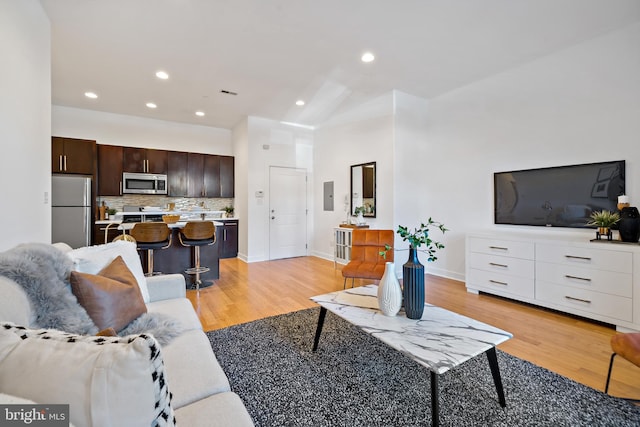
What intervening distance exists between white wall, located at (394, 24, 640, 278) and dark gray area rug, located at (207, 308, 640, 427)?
7.03ft

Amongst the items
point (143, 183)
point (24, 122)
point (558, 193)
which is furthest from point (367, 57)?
point (143, 183)

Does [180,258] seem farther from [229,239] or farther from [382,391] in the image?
[382,391]

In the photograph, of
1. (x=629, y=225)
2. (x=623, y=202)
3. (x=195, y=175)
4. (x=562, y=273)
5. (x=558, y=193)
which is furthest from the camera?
(x=195, y=175)

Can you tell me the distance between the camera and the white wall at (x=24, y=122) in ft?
5.95

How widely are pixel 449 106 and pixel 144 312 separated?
4642 mm

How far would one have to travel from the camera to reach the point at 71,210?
4.50 metres

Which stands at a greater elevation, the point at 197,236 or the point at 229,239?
the point at 197,236

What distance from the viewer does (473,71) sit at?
368cm

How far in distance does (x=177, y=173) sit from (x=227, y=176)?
1.01m

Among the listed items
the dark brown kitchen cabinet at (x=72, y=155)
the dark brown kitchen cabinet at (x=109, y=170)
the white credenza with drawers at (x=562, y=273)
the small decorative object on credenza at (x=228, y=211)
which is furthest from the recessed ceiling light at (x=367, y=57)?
the dark brown kitchen cabinet at (x=72, y=155)

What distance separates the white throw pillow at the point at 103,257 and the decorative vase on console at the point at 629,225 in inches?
158

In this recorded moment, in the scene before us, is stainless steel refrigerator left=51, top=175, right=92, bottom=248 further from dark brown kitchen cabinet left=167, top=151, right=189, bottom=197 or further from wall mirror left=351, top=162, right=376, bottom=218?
wall mirror left=351, top=162, right=376, bottom=218

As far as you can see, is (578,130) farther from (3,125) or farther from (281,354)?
(3,125)

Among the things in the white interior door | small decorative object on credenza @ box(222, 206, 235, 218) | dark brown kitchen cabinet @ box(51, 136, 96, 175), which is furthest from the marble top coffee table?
dark brown kitchen cabinet @ box(51, 136, 96, 175)
